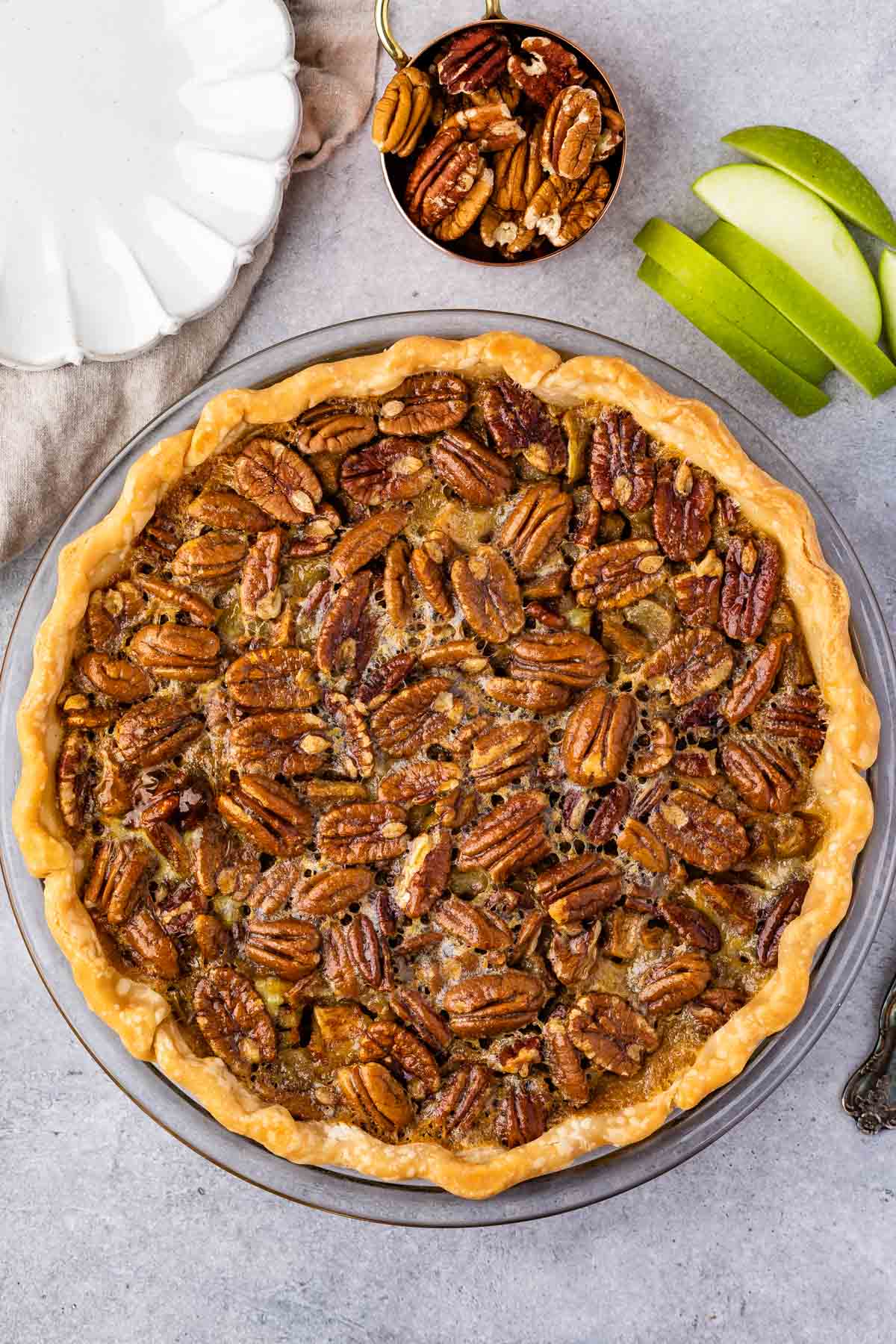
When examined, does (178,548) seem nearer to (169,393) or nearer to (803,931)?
(169,393)

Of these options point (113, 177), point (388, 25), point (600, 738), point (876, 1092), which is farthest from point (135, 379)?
point (876, 1092)

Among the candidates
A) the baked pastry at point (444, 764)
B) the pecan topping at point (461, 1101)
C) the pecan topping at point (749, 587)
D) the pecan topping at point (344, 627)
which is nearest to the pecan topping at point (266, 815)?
the baked pastry at point (444, 764)

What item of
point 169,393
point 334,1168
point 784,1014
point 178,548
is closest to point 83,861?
point 178,548

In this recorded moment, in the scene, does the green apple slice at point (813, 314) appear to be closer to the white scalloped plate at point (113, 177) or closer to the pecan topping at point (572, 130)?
the pecan topping at point (572, 130)

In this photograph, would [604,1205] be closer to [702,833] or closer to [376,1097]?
[376,1097]

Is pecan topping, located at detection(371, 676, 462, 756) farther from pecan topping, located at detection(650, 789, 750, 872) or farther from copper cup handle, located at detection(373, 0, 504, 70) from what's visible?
copper cup handle, located at detection(373, 0, 504, 70)
